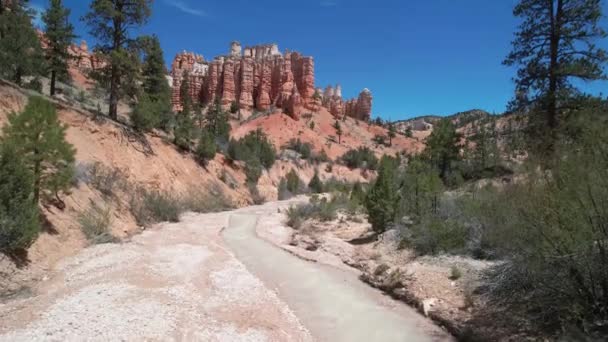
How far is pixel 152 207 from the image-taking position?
18516 millimetres

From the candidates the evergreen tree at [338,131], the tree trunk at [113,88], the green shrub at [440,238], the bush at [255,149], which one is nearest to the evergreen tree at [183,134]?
the tree trunk at [113,88]

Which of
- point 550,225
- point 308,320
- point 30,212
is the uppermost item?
point 550,225

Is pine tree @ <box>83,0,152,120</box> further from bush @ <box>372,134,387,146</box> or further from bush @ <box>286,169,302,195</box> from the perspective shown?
bush @ <box>372,134,387,146</box>

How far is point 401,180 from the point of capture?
20.1m

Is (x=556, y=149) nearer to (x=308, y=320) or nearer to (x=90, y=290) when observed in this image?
(x=308, y=320)

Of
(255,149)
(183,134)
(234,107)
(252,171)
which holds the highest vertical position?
(234,107)

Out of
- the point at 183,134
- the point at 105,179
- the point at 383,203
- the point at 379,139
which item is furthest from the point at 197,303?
the point at 379,139

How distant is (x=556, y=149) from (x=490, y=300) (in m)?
3.25

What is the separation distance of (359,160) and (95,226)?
2052 inches

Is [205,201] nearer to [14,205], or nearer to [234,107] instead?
[14,205]

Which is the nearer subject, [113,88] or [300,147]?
[113,88]

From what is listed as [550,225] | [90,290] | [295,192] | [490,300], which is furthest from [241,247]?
[295,192]

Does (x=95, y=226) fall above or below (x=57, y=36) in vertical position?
below

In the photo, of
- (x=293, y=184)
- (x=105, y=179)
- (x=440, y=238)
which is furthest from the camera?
(x=293, y=184)
